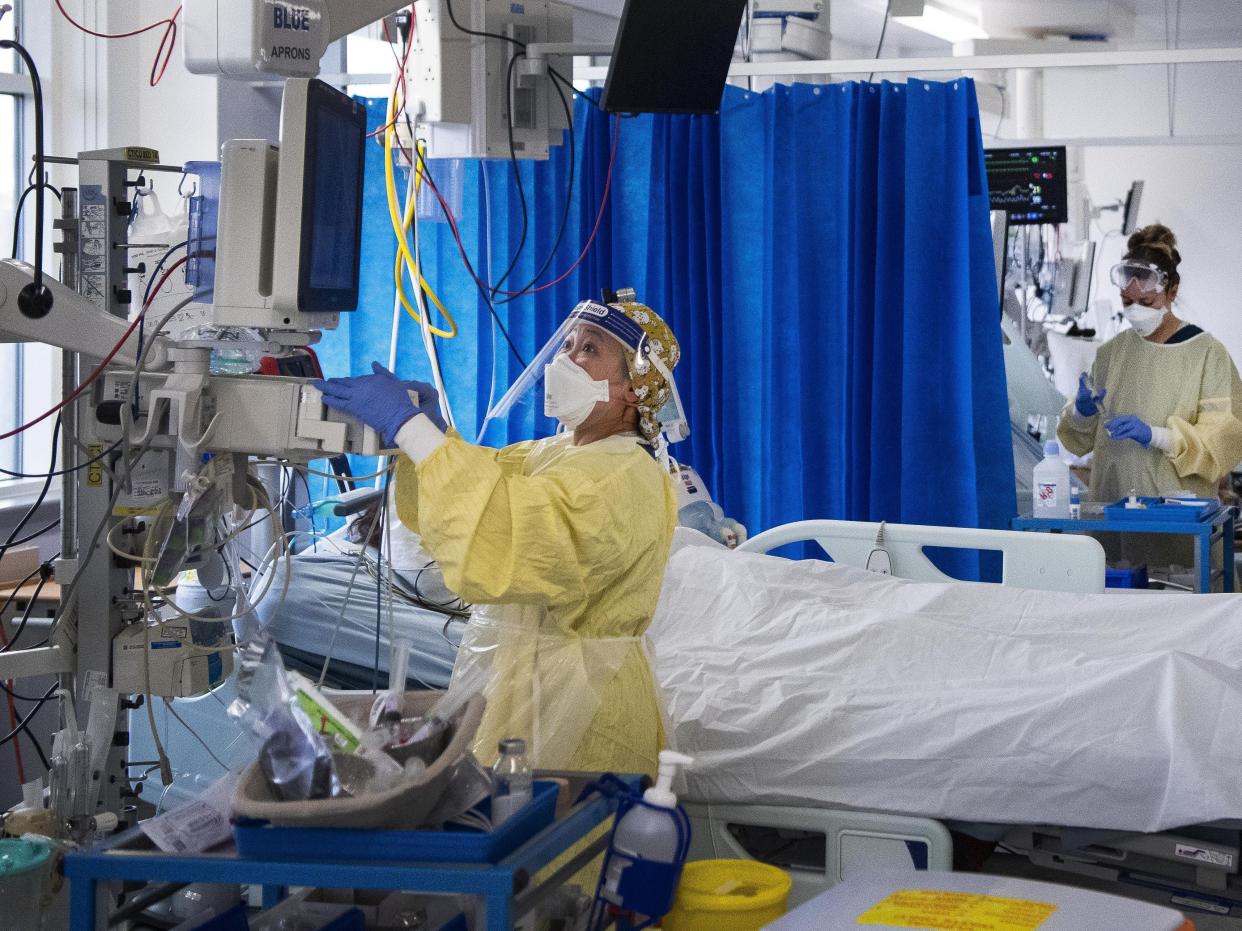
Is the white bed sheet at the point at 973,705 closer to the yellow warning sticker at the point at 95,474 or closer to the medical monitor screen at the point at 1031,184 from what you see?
the yellow warning sticker at the point at 95,474

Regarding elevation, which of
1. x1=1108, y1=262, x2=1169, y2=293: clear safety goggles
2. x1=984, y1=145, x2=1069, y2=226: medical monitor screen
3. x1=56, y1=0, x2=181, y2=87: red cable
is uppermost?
x1=56, y1=0, x2=181, y2=87: red cable

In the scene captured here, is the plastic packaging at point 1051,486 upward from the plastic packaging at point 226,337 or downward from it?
downward

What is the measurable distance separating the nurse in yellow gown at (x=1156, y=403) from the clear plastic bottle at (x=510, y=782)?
11.2ft

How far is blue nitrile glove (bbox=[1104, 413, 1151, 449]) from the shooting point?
452cm

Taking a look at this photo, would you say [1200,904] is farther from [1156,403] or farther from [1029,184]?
[1029,184]

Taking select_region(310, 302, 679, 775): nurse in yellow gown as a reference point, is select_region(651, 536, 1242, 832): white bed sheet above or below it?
below

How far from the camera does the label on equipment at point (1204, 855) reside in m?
2.43

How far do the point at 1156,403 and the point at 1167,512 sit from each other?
65cm

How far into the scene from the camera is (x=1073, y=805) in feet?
8.05

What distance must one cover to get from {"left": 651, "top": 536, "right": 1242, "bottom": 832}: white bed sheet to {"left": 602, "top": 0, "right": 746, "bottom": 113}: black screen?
132 cm

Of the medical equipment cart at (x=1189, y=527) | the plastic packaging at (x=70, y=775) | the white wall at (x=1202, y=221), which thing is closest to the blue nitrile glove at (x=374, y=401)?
the plastic packaging at (x=70, y=775)

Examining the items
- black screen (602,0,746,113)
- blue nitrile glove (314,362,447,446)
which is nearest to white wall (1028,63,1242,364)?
black screen (602,0,746,113)

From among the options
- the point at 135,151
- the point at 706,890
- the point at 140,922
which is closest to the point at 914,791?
the point at 706,890

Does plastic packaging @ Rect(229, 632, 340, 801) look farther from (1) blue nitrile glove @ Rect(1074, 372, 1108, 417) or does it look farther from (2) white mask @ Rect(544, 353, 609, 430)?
(1) blue nitrile glove @ Rect(1074, 372, 1108, 417)
